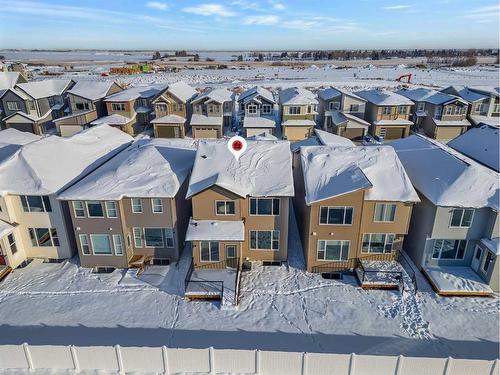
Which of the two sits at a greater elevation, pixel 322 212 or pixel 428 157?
pixel 428 157

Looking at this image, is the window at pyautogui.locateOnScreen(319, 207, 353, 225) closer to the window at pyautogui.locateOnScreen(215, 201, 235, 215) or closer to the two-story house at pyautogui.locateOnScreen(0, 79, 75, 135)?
the window at pyautogui.locateOnScreen(215, 201, 235, 215)

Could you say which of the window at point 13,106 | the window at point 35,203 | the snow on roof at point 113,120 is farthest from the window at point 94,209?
the window at point 13,106

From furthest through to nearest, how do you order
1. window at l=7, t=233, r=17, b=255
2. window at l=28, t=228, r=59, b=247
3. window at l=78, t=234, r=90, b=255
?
window at l=28, t=228, r=59, b=247
window at l=7, t=233, r=17, b=255
window at l=78, t=234, r=90, b=255

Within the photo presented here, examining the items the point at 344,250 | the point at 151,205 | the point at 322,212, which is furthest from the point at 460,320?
the point at 151,205

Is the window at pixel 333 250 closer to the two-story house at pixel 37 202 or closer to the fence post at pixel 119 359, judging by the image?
the fence post at pixel 119 359

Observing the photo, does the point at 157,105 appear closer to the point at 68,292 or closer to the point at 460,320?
the point at 68,292

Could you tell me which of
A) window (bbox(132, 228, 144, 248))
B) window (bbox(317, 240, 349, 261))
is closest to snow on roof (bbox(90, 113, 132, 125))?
window (bbox(132, 228, 144, 248))
